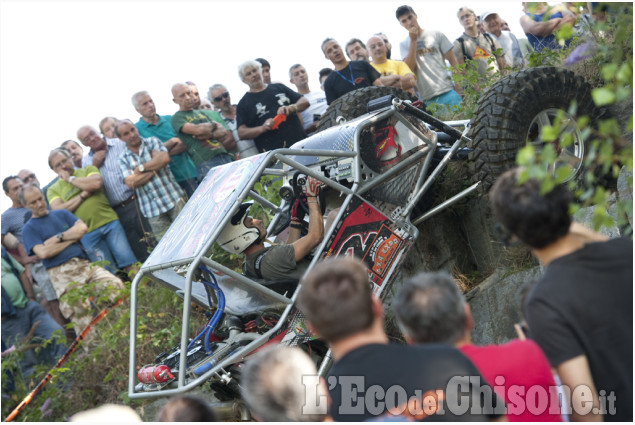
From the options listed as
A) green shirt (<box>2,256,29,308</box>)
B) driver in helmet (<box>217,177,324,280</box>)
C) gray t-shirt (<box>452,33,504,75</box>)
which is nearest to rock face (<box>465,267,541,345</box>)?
driver in helmet (<box>217,177,324,280</box>)

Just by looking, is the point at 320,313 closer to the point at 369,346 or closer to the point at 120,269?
the point at 369,346

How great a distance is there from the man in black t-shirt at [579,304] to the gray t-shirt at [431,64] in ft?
21.0

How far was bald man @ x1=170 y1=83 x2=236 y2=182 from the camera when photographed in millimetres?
8672

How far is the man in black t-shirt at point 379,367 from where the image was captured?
245 cm

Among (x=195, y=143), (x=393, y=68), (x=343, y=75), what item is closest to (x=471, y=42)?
(x=393, y=68)

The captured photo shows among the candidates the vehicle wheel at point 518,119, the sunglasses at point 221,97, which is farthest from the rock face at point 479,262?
the sunglasses at point 221,97

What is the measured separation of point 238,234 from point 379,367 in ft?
10.2

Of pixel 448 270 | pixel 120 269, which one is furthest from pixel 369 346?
pixel 120 269

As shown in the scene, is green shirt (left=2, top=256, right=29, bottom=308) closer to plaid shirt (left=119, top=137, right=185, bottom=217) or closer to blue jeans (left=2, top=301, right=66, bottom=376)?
blue jeans (left=2, top=301, right=66, bottom=376)

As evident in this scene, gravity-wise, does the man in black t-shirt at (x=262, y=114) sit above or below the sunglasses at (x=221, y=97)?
below

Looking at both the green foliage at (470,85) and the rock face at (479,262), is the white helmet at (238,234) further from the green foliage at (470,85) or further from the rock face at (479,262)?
the green foliage at (470,85)

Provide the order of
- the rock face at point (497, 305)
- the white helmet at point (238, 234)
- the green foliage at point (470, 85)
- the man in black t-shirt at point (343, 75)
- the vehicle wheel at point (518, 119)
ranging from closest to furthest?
the white helmet at point (238, 234) → the rock face at point (497, 305) → the vehicle wheel at point (518, 119) → the green foliage at point (470, 85) → the man in black t-shirt at point (343, 75)

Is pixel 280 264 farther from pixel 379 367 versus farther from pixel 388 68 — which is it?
pixel 388 68

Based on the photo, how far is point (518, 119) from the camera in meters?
5.93
